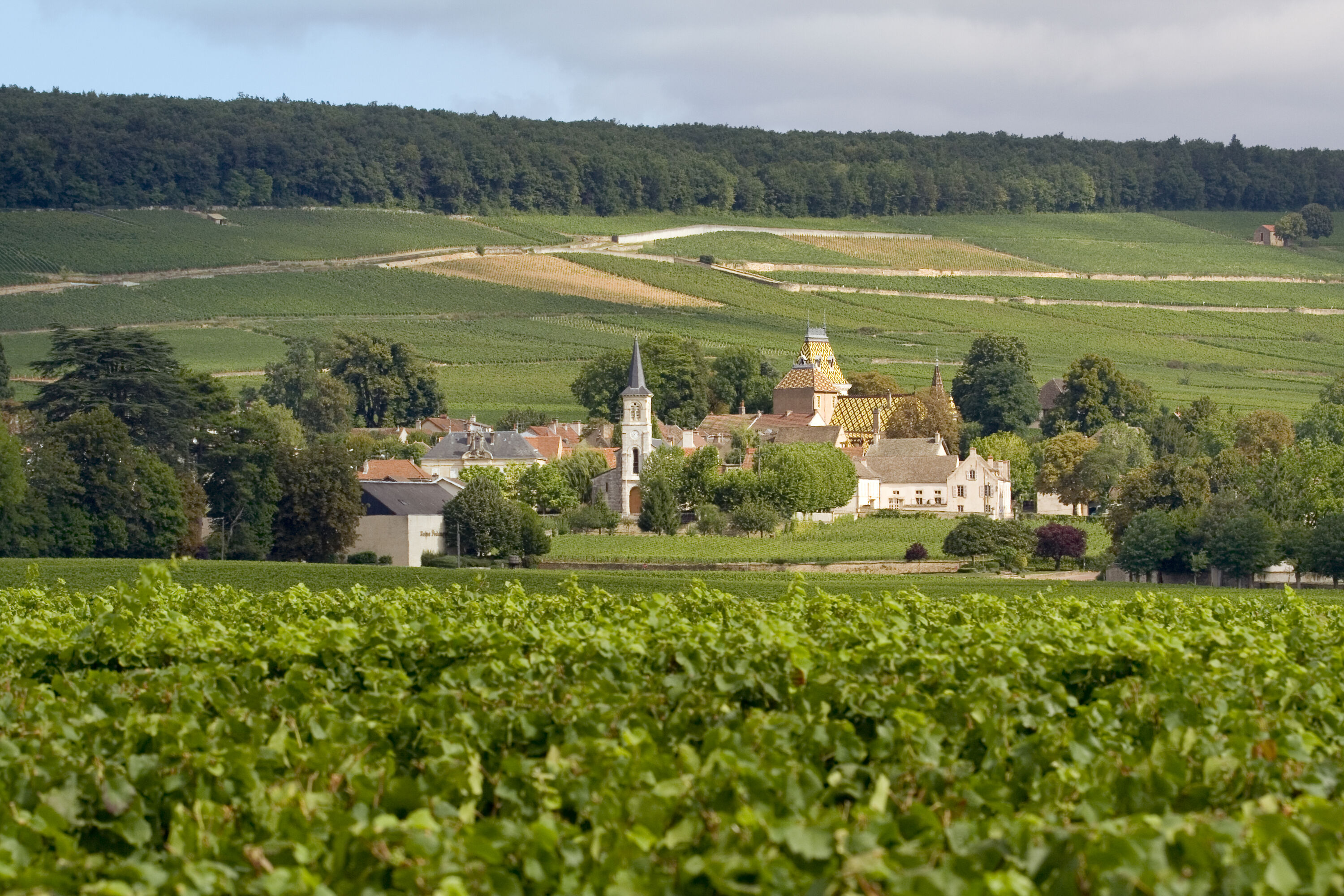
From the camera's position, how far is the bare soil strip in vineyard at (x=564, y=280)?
467 feet

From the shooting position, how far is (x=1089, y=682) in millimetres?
14266

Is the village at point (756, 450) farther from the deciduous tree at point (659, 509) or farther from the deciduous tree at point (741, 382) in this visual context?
the deciduous tree at point (659, 509)

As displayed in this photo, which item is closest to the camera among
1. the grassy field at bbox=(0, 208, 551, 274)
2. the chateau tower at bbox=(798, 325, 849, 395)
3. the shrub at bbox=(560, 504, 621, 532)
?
the shrub at bbox=(560, 504, 621, 532)

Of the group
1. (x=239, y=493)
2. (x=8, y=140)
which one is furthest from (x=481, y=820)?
(x=8, y=140)

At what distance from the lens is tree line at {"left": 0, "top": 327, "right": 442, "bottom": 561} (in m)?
59.8

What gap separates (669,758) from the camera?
10.4m

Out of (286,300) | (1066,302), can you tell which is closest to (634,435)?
(286,300)

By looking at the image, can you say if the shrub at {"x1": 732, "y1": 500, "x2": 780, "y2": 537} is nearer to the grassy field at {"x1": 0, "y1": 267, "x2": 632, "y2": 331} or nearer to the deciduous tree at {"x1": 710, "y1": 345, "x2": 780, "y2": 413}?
the deciduous tree at {"x1": 710, "y1": 345, "x2": 780, "y2": 413}

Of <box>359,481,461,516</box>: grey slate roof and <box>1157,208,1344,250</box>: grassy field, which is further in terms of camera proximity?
<box>1157,208,1344,250</box>: grassy field

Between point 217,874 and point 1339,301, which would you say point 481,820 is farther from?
point 1339,301

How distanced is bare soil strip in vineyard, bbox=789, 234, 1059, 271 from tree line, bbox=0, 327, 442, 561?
97.4 m

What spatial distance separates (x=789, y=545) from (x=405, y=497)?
15.4 meters

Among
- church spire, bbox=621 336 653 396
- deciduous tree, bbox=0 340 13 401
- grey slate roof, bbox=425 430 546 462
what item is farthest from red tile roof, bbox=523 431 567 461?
deciduous tree, bbox=0 340 13 401

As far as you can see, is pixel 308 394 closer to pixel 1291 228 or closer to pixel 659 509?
pixel 659 509
